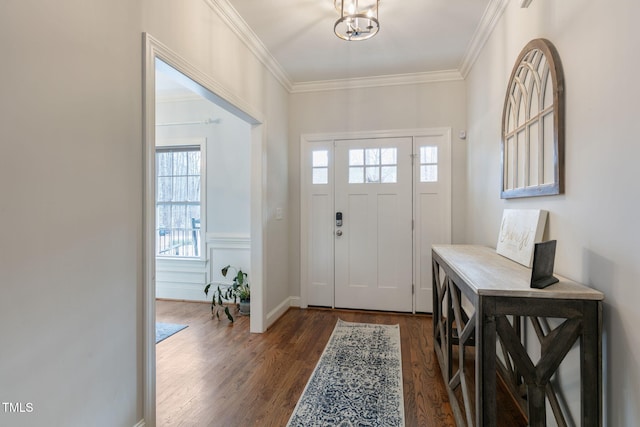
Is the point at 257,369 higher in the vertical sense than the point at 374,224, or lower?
lower

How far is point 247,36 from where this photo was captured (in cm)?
265

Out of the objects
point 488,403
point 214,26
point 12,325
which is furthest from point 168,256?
point 488,403

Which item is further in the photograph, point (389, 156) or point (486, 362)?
point (389, 156)

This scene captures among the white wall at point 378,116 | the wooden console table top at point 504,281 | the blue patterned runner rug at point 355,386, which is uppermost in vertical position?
the white wall at point 378,116

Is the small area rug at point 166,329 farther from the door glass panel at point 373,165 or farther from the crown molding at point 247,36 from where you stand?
the crown molding at point 247,36

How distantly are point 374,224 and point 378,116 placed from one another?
1.28m

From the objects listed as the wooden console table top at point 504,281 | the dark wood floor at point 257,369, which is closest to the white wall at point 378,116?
the dark wood floor at point 257,369

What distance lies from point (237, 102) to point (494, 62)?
210 centimetres

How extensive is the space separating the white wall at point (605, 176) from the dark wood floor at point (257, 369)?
968 millimetres

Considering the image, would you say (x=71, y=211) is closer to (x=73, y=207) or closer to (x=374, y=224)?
(x=73, y=207)

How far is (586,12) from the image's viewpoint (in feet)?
4.18

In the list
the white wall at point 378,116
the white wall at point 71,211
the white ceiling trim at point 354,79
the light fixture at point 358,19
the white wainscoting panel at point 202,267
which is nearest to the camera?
the white wall at point 71,211

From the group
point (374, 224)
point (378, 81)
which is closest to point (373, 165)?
point (374, 224)

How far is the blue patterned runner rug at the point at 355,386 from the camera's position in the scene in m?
1.78
